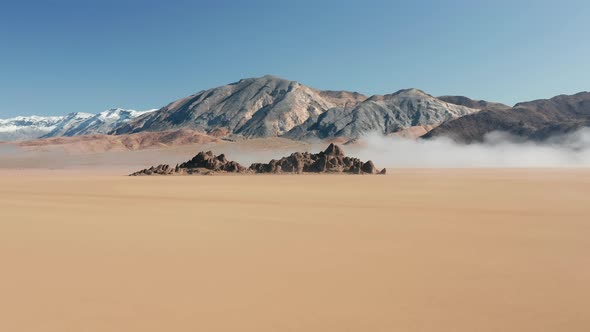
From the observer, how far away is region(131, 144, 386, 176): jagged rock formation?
50.0 metres

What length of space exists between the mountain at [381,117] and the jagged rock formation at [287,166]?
323 ft

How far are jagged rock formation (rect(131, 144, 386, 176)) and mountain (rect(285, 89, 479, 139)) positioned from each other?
98.4 metres

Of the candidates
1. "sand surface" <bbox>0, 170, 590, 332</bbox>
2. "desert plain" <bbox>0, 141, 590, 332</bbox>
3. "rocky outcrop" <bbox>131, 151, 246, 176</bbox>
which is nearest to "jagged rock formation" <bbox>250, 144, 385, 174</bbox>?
"rocky outcrop" <bbox>131, 151, 246, 176</bbox>

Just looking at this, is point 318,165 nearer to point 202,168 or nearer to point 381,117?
point 202,168

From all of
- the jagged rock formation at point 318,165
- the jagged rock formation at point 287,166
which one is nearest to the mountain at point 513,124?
the jagged rock formation at point 318,165

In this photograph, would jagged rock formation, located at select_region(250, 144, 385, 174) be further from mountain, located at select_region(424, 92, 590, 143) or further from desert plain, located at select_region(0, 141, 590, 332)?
mountain, located at select_region(424, 92, 590, 143)

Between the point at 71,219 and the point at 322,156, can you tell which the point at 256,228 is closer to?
the point at 71,219

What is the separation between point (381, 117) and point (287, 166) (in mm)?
128795

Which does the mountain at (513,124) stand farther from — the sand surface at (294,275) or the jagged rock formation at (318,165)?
the sand surface at (294,275)

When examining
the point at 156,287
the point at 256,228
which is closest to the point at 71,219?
the point at 256,228

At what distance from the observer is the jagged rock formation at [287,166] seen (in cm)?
5003

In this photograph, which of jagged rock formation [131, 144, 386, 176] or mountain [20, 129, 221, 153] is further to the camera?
mountain [20, 129, 221, 153]

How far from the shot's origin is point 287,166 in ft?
169

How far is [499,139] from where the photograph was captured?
105 m
